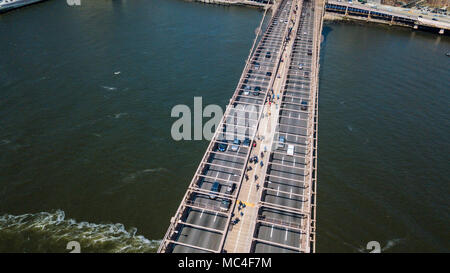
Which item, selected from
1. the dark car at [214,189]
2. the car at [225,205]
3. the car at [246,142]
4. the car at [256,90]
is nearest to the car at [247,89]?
the car at [256,90]

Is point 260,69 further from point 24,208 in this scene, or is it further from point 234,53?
point 24,208

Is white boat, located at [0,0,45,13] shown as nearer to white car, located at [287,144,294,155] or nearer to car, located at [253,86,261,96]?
car, located at [253,86,261,96]

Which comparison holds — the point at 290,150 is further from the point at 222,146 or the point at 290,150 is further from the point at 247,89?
the point at 247,89

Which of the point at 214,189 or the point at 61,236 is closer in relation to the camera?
the point at 61,236

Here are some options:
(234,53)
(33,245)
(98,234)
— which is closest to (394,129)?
(234,53)

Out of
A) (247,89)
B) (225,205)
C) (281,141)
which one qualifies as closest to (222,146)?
(281,141)

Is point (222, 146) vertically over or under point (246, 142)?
under

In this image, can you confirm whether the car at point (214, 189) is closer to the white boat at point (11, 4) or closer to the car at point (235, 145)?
the car at point (235, 145)
